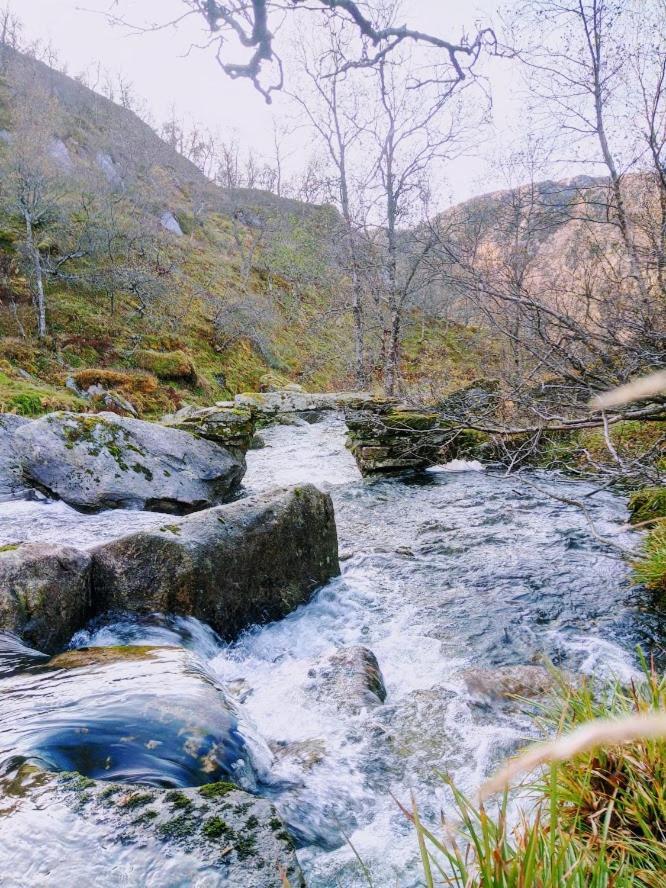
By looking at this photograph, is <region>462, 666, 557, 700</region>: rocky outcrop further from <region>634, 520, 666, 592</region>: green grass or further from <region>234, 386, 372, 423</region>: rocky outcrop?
<region>234, 386, 372, 423</region>: rocky outcrop

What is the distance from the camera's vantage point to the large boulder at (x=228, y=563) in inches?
185

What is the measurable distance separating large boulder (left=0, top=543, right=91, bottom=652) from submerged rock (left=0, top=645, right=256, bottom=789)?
2.32ft

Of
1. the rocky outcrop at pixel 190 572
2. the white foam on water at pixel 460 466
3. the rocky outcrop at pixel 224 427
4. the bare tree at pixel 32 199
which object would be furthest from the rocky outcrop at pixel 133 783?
the bare tree at pixel 32 199

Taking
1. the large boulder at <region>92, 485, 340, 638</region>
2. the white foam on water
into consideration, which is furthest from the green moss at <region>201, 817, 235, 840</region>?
the white foam on water

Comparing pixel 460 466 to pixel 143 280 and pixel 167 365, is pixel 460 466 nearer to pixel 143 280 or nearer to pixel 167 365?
pixel 167 365

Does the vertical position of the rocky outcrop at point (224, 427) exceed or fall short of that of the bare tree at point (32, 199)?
it falls short

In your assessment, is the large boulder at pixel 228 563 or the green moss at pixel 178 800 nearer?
the green moss at pixel 178 800

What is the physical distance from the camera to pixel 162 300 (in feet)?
85.4

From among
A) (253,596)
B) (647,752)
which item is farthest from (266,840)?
(253,596)

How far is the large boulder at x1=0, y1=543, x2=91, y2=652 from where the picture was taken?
4.05 m

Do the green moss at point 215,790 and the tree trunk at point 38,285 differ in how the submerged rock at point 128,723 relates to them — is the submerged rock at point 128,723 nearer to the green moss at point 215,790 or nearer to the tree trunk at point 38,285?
the green moss at point 215,790

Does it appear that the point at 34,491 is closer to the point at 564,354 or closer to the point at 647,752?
the point at 564,354

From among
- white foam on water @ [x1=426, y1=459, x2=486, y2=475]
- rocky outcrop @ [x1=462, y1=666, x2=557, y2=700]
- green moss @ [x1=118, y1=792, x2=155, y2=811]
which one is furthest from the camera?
white foam on water @ [x1=426, y1=459, x2=486, y2=475]

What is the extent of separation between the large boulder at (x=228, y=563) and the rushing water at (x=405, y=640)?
0.19m
